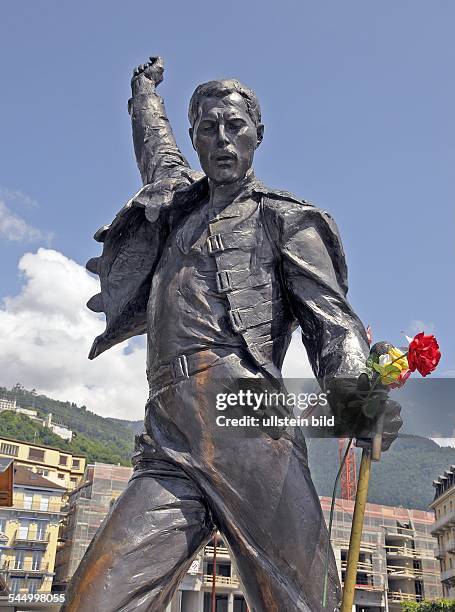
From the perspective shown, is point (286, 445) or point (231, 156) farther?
point (231, 156)

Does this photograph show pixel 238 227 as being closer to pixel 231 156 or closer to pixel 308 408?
pixel 231 156

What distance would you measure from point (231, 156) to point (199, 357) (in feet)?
3.27

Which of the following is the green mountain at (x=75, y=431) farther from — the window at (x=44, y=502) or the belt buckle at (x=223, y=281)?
the belt buckle at (x=223, y=281)

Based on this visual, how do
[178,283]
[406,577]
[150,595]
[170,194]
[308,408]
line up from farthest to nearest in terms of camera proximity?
[406,577] < [170,194] < [178,283] < [308,408] < [150,595]

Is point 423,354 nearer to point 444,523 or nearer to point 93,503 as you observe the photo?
point 93,503

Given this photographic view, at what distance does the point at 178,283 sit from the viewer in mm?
3301

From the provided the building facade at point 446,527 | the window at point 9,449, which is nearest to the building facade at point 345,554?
the building facade at point 446,527

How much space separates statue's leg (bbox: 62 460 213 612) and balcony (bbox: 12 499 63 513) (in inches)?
1809

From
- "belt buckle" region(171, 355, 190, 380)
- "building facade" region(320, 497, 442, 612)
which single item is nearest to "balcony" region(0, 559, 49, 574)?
"building facade" region(320, 497, 442, 612)

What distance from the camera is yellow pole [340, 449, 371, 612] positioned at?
252cm

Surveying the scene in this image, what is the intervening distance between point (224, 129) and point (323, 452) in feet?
11.0

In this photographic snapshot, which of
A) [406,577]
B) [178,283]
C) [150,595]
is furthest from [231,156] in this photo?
[406,577]

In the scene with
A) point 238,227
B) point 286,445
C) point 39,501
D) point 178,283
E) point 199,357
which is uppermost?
point 39,501

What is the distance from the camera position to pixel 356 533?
99.6 inches
